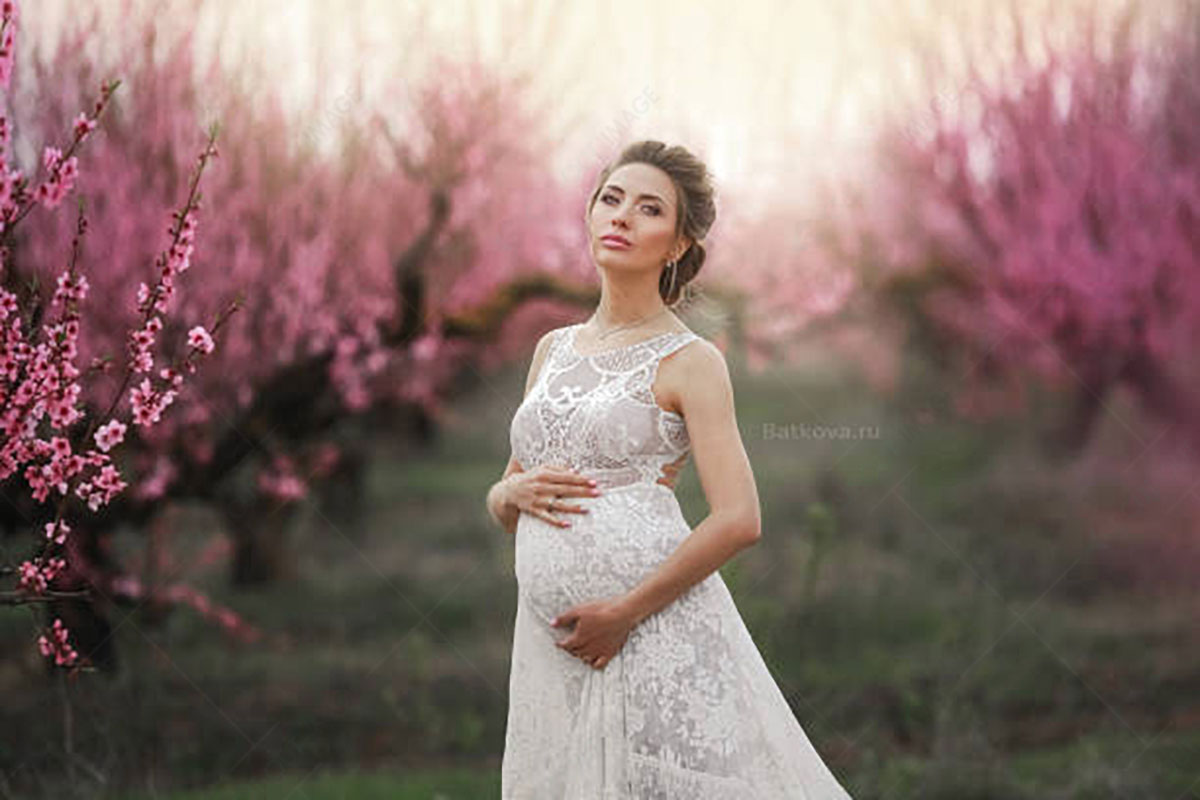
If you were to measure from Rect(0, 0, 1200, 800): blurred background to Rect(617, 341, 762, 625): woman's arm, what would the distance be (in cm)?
178

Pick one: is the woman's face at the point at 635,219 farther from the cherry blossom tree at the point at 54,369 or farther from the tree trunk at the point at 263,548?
the tree trunk at the point at 263,548

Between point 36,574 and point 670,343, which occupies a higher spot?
point 670,343

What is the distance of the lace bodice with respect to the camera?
2.33 metres

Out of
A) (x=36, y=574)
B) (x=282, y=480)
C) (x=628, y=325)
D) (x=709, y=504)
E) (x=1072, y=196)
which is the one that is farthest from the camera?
(x=1072, y=196)

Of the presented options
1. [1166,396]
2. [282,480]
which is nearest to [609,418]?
[282,480]

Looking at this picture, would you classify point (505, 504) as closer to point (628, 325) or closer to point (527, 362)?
point (628, 325)

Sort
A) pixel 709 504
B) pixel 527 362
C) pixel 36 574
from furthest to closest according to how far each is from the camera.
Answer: pixel 527 362
pixel 36 574
pixel 709 504

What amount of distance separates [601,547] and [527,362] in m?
7.91

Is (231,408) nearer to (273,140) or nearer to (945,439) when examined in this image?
(273,140)

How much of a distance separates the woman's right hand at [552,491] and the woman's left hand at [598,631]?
0.18 m

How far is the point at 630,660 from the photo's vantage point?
2285 mm

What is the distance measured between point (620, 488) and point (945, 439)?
937 cm

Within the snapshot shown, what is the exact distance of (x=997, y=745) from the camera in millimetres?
5754

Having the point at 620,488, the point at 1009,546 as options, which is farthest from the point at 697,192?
the point at 1009,546
